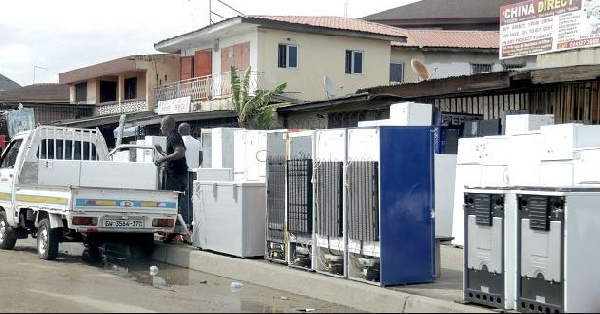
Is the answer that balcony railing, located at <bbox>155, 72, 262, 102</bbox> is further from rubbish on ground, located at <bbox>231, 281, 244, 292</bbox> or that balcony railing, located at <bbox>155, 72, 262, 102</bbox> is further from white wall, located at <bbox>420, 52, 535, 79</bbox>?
rubbish on ground, located at <bbox>231, 281, 244, 292</bbox>

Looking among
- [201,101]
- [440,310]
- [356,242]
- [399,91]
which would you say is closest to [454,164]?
[399,91]

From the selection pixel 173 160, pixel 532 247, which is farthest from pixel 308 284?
pixel 173 160

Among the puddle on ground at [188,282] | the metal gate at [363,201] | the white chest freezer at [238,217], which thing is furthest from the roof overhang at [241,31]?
the metal gate at [363,201]

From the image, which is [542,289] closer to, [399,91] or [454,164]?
[454,164]

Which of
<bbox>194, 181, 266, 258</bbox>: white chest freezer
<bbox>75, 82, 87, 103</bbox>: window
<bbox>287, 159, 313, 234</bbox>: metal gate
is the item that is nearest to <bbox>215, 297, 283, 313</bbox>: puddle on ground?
<bbox>287, 159, 313, 234</bbox>: metal gate

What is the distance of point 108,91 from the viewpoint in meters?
42.5

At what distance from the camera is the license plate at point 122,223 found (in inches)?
470

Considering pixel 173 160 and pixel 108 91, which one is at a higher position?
pixel 108 91

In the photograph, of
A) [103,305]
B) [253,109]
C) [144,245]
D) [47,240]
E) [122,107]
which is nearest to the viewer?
[103,305]

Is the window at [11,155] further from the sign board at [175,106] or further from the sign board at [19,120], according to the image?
the sign board at [175,106]

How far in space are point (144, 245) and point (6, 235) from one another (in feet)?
8.86

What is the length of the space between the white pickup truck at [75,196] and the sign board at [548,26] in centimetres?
889

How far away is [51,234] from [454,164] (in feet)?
21.2

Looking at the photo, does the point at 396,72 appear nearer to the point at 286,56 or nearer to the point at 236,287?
the point at 286,56
